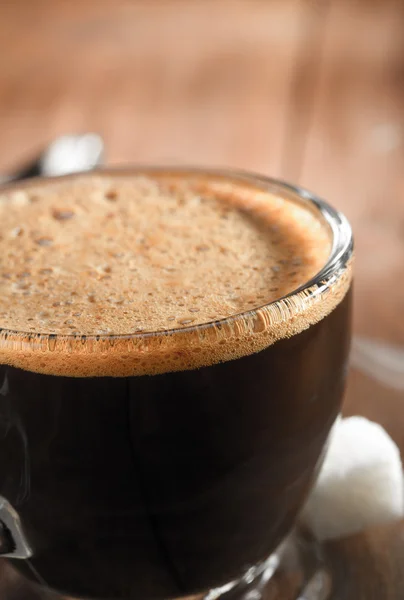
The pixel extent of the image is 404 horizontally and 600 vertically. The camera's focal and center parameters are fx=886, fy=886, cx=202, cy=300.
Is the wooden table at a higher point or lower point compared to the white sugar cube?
lower

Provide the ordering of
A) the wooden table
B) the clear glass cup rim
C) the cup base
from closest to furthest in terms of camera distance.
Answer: the clear glass cup rim
the cup base
the wooden table

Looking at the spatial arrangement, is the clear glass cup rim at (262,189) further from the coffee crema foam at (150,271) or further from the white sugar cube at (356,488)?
the white sugar cube at (356,488)

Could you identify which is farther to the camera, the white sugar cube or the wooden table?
the wooden table

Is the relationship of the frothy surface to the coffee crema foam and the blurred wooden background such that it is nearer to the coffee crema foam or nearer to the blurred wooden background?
the coffee crema foam

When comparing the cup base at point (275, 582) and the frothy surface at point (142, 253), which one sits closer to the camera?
the frothy surface at point (142, 253)

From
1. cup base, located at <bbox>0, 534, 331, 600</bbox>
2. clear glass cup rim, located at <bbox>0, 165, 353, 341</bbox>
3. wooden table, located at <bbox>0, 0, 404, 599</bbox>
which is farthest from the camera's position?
wooden table, located at <bbox>0, 0, 404, 599</bbox>

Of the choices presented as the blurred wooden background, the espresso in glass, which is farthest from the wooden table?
the espresso in glass

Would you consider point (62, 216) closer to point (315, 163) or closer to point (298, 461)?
point (298, 461)

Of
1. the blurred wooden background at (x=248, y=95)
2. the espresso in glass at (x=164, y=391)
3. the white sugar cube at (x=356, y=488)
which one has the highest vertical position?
the espresso in glass at (x=164, y=391)

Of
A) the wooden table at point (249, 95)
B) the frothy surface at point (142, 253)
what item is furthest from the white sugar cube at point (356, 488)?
the frothy surface at point (142, 253)
